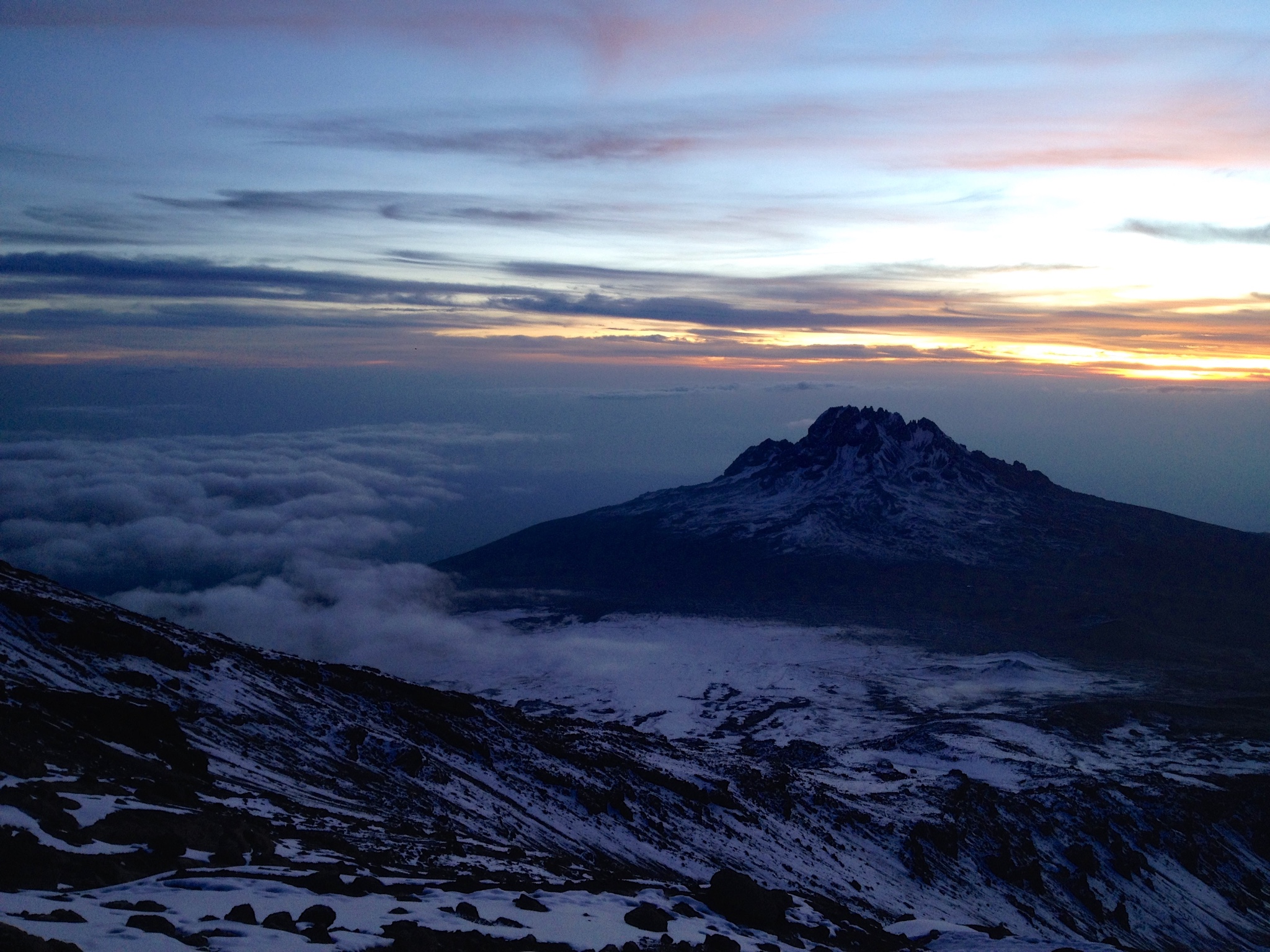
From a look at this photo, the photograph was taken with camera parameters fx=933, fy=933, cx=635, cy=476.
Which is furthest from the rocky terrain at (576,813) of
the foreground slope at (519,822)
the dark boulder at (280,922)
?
the foreground slope at (519,822)

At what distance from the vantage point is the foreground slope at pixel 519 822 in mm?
23234

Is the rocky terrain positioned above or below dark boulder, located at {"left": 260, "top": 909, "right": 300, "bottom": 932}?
below

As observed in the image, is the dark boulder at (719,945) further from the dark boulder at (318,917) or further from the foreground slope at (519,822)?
the dark boulder at (318,917)

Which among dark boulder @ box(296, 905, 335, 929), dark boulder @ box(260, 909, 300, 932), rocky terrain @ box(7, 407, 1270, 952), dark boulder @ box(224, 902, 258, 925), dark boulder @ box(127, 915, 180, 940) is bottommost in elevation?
rocky terrain @ box(7, 407, 1270, 952)

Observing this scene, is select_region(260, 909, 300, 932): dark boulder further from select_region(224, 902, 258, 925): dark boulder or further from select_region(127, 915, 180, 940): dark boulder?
select_region(127, 915, 180, 940): dark boulder

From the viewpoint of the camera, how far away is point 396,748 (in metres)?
54.2

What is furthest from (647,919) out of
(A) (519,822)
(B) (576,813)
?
(B) (576,813)

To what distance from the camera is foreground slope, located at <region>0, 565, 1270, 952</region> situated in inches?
915

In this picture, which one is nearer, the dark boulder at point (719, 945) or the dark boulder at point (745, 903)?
the dark boulder at point (719, 945)

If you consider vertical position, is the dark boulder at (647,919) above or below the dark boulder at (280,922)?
below

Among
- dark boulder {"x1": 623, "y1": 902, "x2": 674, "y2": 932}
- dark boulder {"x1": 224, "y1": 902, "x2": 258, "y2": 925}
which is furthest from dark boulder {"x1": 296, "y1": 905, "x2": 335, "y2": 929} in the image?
dark boulder {"x1": 623, "y1": 902, "x2": 674, "y2": 932}

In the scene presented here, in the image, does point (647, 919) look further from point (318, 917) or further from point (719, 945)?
point (318, 917)

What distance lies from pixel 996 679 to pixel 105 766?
143 m

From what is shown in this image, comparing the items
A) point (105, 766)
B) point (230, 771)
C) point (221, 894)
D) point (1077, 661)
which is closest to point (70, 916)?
point (221, 894)
